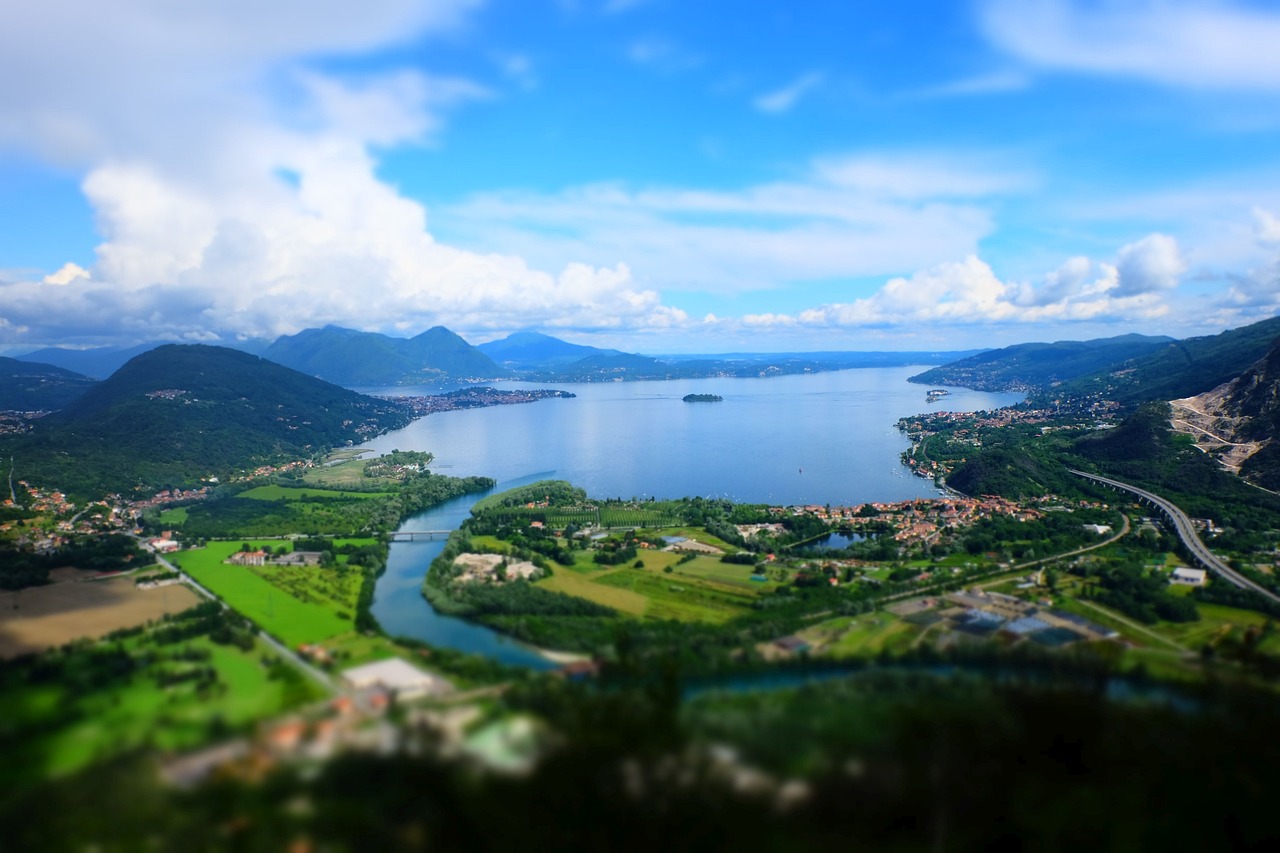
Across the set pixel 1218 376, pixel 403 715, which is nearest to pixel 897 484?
pixel 1218 376

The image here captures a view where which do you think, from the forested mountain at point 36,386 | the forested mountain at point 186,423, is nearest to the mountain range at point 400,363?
the forested mountain at point 36,386

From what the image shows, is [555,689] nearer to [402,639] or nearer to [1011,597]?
[402,639]

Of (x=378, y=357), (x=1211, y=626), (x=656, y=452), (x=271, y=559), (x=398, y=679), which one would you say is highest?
(x=378, y=357)

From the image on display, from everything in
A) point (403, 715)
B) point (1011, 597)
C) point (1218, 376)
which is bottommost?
point (1011, 597)

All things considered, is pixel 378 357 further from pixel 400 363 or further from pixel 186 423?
pixel 186 423

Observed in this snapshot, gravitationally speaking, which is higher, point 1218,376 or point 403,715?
point 1218,376

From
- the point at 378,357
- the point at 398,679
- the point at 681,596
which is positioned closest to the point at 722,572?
the point at 681,596
